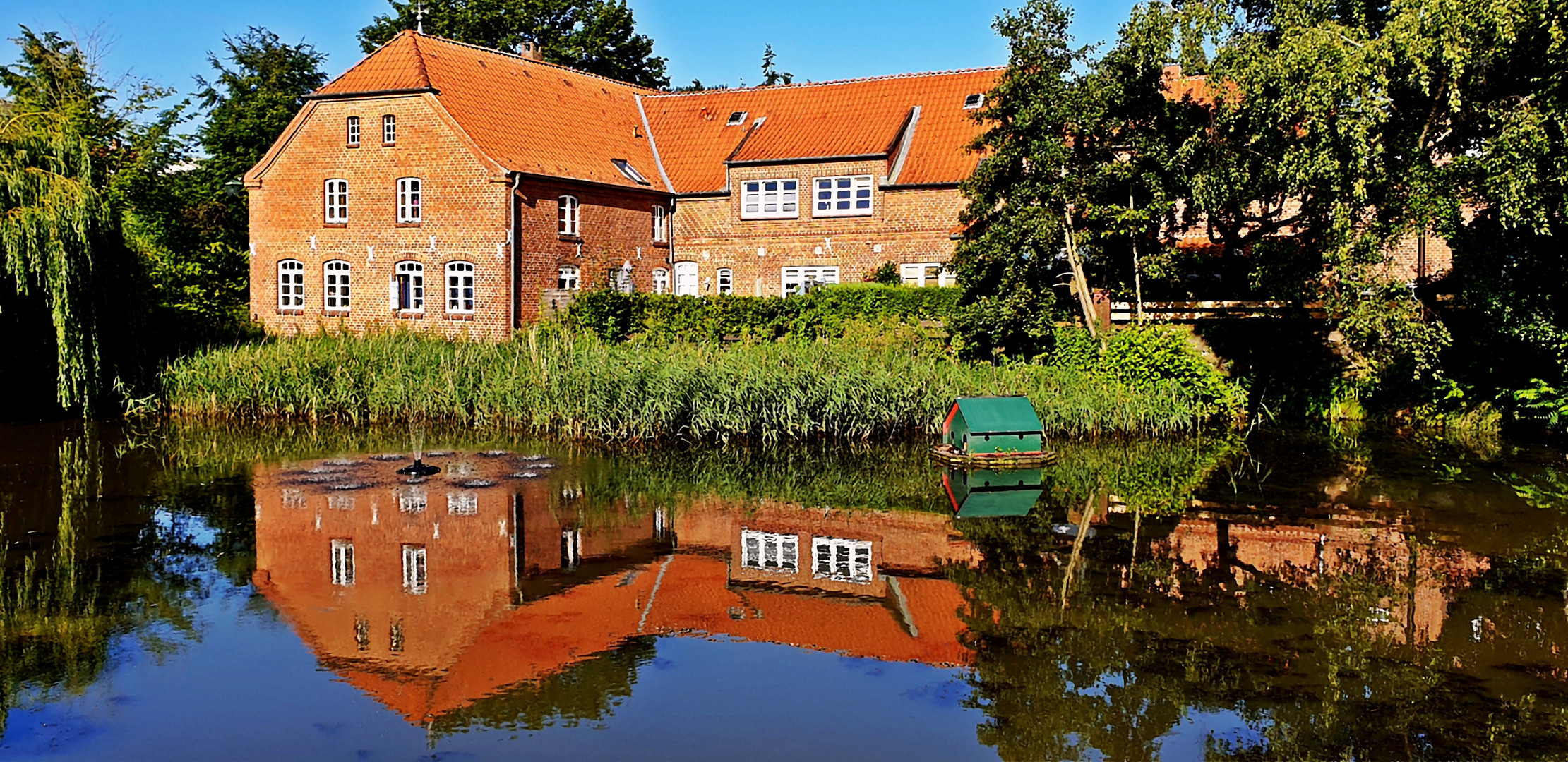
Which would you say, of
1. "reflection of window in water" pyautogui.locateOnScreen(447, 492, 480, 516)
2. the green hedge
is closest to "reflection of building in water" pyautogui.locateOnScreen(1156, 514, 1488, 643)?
"reflection of window in water" pyautogui.locateOnScreen(447, 492, 480, 516)

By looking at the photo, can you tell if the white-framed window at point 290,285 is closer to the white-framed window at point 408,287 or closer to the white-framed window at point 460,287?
the white-framed window at point 408,287

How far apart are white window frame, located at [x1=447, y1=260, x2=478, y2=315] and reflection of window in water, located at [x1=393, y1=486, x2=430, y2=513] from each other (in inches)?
644

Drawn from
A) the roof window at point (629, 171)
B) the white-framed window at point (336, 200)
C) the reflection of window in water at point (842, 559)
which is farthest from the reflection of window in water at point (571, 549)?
the roof window at point (629, 171)

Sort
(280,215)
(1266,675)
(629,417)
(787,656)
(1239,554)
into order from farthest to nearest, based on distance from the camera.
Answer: (280,215)
(629,417)
(1239,554)
(787,656)
(1266,675)

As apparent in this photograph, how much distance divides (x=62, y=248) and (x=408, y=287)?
499 inches

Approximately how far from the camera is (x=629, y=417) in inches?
690

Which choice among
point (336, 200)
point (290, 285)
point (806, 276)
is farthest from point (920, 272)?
point (290, 285)

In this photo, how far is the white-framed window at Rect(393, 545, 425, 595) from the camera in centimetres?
990

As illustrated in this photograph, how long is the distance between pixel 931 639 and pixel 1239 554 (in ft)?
12.4

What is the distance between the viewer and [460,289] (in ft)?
98.6

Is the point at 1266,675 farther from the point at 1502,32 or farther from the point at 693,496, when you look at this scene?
the point at 1502,32

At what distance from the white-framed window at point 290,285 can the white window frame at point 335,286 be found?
721mm

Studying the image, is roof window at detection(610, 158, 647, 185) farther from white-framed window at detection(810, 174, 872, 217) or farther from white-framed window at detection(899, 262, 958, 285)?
white-framed window at detection(899, 262, 958, 285)

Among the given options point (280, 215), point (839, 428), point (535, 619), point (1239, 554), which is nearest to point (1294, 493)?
point (1239, 554)
